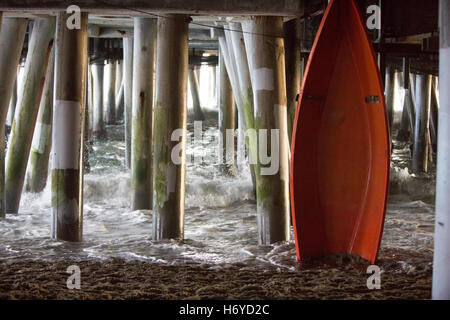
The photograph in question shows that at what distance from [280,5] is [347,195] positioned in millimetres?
2256

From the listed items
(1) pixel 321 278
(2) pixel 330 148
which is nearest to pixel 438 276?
(1) pixel 321 278

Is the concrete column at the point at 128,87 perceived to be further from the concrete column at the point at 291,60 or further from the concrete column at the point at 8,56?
the concrete column at the point at 291,60

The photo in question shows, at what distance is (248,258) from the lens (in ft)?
19.6

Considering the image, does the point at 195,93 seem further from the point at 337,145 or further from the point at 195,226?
the point at 337,145

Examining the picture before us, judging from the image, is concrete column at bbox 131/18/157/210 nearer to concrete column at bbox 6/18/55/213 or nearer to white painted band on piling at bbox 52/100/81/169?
concrete column at bbox 6/18/55/213

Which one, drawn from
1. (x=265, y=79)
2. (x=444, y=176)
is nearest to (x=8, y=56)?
(x=265, y=79)

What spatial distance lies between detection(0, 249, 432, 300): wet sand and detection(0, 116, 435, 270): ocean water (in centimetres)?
33

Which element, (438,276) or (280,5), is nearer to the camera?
(438,276)

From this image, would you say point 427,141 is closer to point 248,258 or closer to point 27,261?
point 248,258

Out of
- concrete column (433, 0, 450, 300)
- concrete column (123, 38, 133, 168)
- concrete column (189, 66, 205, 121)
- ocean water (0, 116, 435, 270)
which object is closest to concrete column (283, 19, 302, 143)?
ocean water (0, 116, 435, 270)

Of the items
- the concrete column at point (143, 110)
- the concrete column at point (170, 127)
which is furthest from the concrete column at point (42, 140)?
the concrete column at point (170, 127)

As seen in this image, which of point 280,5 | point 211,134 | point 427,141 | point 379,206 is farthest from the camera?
point 211,134

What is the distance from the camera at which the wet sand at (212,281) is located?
4.37 metres

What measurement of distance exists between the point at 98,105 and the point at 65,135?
1167 centimetres
